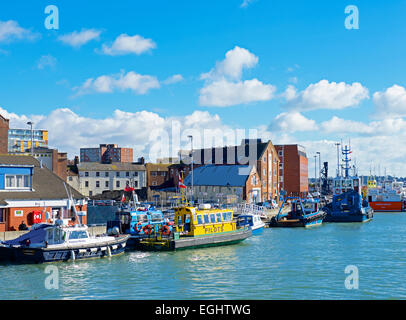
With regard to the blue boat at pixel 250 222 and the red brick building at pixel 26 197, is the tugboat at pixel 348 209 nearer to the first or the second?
the blue boat at pixel 250 222

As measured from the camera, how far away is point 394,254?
109 feet

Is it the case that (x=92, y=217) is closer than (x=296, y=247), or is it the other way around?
(x=296, y=247)

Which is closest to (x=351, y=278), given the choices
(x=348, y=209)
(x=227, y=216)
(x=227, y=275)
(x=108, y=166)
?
(x=227, y=275)

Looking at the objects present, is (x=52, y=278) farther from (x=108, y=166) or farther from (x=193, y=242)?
(x=108, y=166)

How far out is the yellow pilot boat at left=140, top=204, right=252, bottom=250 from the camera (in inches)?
1352

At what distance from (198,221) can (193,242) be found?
2.23 meters

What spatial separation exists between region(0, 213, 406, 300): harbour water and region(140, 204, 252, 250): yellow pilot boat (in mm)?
772

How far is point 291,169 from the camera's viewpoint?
10188cm

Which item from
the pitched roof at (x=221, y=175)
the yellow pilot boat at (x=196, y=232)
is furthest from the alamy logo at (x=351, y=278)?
the pitched roof at (x=221, y=175)

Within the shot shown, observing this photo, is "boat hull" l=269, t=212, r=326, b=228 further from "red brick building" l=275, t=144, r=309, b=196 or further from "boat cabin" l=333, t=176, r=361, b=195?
"red brick building" l=275, t=144, r=309, b=196

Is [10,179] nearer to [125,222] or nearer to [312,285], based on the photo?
[125,222]

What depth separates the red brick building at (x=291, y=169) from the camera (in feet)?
332

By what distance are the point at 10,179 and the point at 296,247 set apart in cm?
2519

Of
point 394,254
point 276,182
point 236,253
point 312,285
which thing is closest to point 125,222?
point 236,253
